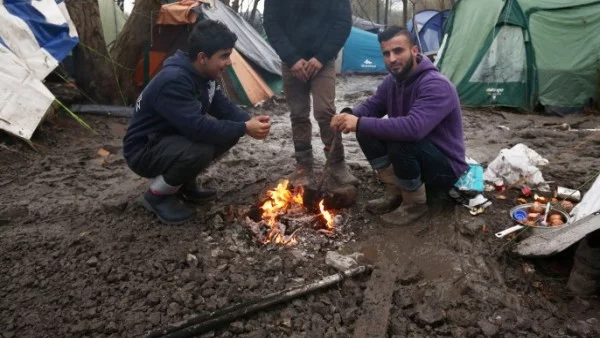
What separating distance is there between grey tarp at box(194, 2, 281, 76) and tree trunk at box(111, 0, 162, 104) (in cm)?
115

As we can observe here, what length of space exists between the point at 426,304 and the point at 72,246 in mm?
2531

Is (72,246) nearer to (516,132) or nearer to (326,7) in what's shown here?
(326,7)

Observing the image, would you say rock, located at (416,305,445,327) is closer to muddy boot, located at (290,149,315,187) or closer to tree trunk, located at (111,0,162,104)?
muddy boot, located at (290,149,315,187)

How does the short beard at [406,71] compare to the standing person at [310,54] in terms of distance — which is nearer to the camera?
the short beard at [406,71]

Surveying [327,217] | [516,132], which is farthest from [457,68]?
[327,217]

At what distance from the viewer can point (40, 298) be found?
2512mm

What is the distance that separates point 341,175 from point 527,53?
571cm

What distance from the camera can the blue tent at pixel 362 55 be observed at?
44.4ft

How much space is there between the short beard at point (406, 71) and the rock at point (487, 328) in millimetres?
1891

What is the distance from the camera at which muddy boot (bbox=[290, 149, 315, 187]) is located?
4023 mm

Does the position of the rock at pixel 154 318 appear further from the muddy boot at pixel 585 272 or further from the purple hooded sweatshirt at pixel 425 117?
the muddy boot at pixel 585 272

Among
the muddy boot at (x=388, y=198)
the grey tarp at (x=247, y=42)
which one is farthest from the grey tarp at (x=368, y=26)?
the muddy boot at (x=388, y=198)

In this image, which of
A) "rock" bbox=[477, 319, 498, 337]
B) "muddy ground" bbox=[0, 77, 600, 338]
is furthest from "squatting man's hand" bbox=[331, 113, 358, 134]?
"rock" bbox=[477, 319, 498, 337]

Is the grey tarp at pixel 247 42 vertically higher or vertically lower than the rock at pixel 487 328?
higher
